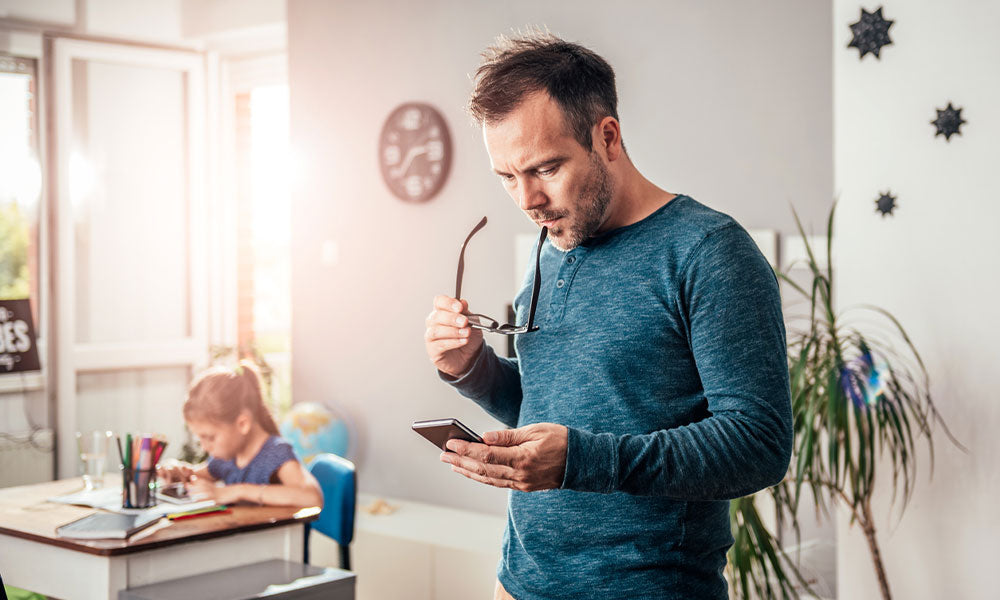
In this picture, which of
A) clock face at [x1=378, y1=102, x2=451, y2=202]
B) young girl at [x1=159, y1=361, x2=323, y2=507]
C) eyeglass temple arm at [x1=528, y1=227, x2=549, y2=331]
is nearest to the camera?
eyeglass temple arm at [x1=528, y1=227, x2=549, y2=331]

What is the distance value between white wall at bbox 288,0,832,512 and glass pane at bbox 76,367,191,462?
0.82 meters

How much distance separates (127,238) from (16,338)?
2.71ft

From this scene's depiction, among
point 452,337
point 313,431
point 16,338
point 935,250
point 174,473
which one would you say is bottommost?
point 313,431

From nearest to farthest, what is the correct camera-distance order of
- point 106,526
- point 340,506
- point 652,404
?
1. point 652,404
2. point 106,526
3. point 340,506

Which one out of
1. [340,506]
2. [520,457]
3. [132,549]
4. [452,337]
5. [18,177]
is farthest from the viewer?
[18,177]

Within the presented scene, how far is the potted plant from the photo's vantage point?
8.07ft

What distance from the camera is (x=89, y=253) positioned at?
5066 mm

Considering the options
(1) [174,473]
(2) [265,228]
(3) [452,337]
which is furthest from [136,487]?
(2) [265,228]

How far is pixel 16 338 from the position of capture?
4.64 m

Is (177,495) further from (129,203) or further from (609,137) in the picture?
(129,203)

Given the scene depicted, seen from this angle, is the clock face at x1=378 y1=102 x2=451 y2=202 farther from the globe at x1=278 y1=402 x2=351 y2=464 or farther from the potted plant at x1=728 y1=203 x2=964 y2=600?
the potted plant at x1=728 y1=203 x2=964 y2=600

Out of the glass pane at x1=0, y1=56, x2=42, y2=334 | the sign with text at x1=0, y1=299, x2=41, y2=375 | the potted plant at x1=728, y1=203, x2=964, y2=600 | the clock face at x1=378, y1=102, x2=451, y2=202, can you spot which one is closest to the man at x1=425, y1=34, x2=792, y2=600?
the potted plant at x1=728, y1=203, x2=964, y2=600

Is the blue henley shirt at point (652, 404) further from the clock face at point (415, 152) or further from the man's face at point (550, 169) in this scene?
the clock face at point (415, 152)

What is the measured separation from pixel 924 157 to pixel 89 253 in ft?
13.5
